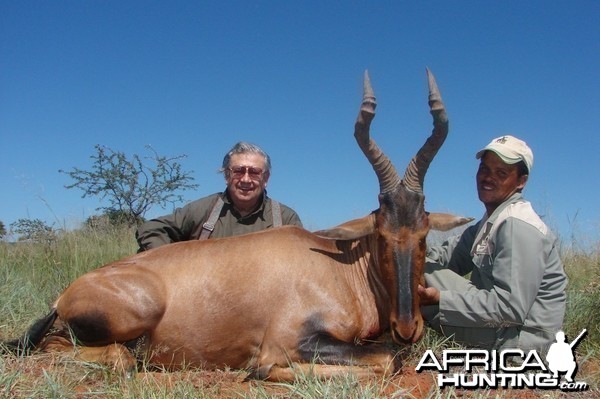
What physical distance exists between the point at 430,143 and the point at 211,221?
256cm

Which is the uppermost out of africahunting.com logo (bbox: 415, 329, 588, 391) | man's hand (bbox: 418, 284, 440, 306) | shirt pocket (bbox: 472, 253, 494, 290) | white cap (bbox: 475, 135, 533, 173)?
white cap (bbox: 475, 135, 533, 173)

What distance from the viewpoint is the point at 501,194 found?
15.8 feet

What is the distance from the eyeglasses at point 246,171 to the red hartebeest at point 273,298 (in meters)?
1.51

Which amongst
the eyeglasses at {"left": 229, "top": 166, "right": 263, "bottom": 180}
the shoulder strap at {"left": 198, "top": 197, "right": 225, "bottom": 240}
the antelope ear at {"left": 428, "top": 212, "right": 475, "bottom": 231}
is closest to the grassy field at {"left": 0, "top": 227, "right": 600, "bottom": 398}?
the antelope ear at {"left": 428, "top": 212, "right": 475, "bottom": 231}

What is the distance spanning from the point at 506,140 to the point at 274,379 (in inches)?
104

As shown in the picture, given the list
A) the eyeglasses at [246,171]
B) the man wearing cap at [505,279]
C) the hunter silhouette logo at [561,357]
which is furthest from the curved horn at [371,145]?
the eyeglasses at [246,171]

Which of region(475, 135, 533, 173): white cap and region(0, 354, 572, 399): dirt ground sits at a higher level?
region(475, 135, 533, 173): white cap

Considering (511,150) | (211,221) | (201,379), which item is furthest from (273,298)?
(511,150)

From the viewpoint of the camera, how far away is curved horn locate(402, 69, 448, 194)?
460cm

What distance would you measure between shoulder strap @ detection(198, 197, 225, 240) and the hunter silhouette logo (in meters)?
3.44

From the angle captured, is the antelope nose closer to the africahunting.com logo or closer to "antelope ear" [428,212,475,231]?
the africahunting.com logo

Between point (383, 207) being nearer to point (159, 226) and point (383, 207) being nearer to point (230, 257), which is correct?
point (230, 257)

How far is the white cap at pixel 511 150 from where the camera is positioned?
4.67 meters

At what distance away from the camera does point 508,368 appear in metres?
4.15
